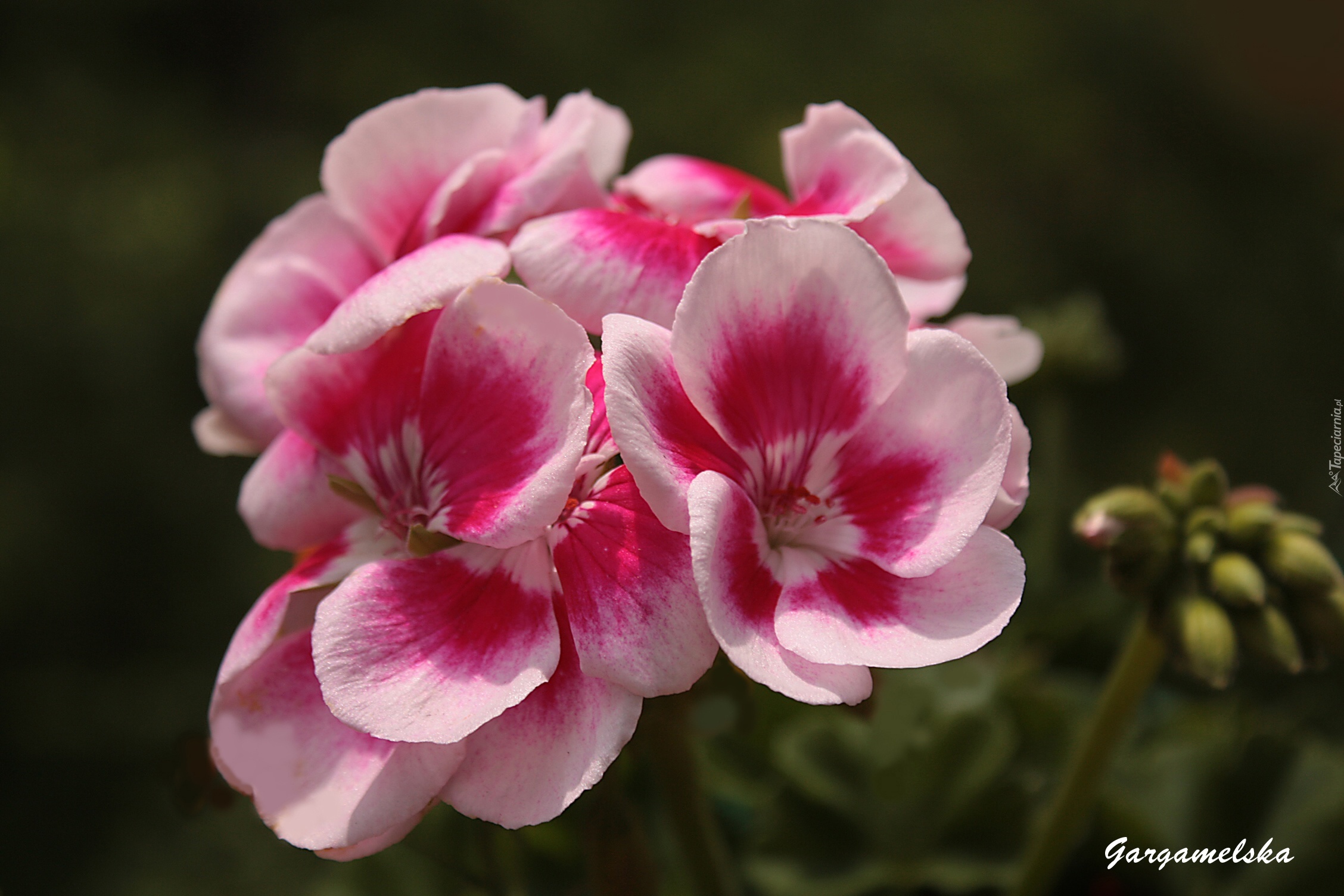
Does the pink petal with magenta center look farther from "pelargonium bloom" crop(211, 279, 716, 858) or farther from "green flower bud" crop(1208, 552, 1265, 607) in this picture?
"green flower bud" crop(1208, 552, 1265, 607)

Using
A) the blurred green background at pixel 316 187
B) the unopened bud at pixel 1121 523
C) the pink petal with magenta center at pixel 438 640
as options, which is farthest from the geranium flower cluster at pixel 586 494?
the blurred green background at pixel 316 187

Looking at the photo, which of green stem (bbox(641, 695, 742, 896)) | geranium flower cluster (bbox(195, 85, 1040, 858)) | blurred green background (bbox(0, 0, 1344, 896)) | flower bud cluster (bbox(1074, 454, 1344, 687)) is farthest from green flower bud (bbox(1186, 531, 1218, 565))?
blurred green background (bbox(0, 0, 1344, 896))

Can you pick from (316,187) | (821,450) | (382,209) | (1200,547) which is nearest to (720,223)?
(821,450)

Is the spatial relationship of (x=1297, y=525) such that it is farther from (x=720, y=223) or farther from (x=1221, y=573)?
(x=720, y=223)

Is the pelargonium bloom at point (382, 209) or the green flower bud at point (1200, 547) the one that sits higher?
the pelargonium bloom at point (382, 209)

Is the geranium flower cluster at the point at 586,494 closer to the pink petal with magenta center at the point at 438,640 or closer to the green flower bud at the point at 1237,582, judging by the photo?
the pink petal with magenta center at the point at 438,640
